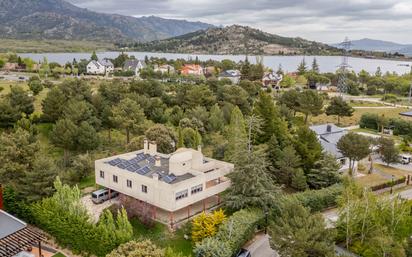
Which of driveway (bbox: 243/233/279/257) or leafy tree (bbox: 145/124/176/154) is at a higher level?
leafy tree (bbox: 145/124/176/154)

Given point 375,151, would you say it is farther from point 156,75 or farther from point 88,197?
point 156,75

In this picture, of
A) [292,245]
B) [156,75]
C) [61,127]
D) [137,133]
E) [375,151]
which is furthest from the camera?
[156,75]

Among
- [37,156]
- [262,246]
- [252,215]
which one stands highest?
[37,156]

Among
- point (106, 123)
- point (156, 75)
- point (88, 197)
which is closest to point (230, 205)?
point (88, 197)

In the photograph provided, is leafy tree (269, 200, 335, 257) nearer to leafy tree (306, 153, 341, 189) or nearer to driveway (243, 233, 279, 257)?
driveway (243, 233, 279, 257)

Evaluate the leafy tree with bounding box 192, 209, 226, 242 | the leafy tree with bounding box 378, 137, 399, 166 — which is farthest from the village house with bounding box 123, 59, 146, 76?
the leafy tree with bounding box 192, 209, 226, 242
